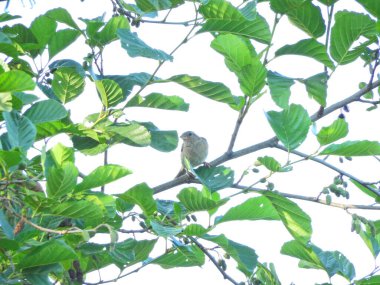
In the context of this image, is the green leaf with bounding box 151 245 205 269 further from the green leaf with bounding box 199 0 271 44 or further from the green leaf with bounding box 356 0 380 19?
the green leaf with bounding box 356 0 380 19

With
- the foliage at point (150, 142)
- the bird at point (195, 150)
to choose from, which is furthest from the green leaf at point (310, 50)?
the bird at point (195, 150)

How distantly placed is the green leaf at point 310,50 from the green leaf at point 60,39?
36.4 inches

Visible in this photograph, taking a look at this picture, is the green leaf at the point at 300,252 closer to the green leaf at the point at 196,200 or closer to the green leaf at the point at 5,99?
the green leaf at the point at 196,200

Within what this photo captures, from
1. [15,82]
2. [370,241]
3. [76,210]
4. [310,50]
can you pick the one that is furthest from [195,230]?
[370,241]

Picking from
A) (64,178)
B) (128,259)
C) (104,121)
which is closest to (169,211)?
(128,259)

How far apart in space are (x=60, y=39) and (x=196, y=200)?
118cm

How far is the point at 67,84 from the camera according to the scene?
11.7 ft

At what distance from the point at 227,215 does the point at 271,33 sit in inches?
34.8

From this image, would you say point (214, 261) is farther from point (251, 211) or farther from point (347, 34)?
point (347, 34)

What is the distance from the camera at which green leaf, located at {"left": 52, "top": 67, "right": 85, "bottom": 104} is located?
3535 mm

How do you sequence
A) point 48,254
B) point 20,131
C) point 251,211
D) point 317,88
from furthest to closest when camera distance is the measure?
1. point 317,88
2. point 251,211
3. point 20,131
4. point 48,254

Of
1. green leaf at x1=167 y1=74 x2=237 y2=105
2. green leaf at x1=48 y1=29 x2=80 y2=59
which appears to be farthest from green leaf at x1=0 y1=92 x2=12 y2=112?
green leaf at x1=48 y1=29 x2=80 y2=59

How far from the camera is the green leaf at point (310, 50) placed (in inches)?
141

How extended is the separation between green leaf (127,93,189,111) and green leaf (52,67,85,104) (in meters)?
0.23
